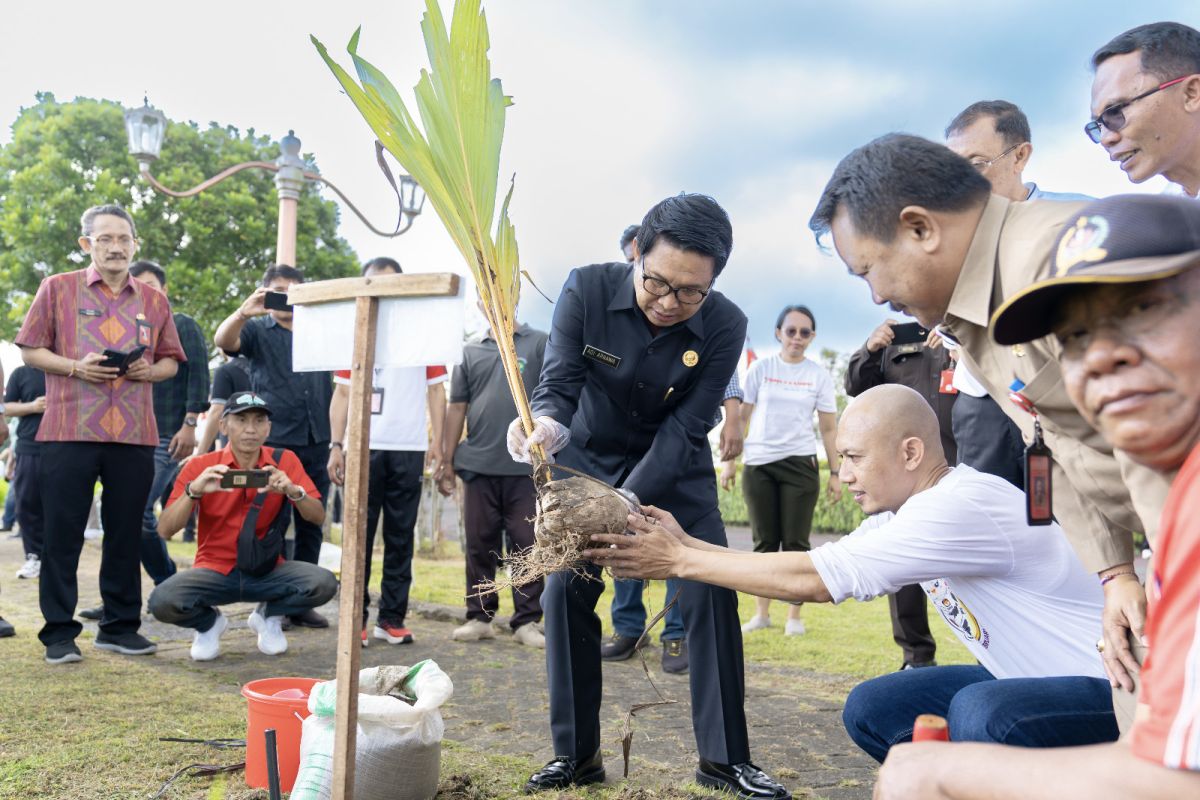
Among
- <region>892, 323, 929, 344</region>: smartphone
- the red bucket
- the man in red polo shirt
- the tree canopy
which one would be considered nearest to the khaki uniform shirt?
the red bucket

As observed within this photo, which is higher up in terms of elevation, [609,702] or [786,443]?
[786,443]

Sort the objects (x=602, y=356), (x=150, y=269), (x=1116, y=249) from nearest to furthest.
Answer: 1. (x=1116, y=249)
2. (x=602, y=356)
3. (x=150, y=269)

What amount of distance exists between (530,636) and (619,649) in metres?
0.63

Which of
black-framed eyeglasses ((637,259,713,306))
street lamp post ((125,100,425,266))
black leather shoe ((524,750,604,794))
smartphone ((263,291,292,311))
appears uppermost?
street lamp post ((125,100,425,266))

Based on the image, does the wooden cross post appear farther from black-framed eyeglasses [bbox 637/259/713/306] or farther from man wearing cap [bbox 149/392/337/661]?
man wearing cap [bbox 149/392/337/661]

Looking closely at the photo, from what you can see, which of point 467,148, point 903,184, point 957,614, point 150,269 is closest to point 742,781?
point 957,614

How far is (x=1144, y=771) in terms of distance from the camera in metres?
1.14

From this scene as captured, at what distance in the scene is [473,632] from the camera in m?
6.24

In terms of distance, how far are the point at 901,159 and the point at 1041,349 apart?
1.57 feet

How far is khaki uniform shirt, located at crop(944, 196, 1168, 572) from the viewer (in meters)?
1.87

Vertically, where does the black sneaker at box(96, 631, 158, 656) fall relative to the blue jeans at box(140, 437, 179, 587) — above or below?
below

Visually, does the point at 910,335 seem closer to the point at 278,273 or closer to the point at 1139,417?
the point at 1139,417

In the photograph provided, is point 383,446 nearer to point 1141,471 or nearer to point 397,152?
point 397,152

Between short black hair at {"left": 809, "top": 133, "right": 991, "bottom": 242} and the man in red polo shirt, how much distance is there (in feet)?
14.3
